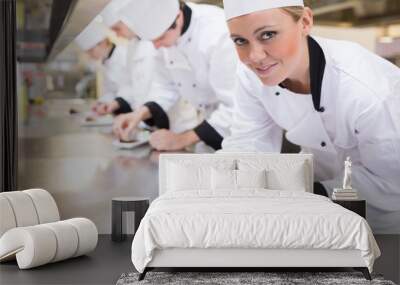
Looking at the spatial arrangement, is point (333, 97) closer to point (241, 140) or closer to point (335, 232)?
point (241, 140)

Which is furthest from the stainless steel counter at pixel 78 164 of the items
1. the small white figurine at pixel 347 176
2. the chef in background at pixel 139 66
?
the small white figurine at pixel 347 176

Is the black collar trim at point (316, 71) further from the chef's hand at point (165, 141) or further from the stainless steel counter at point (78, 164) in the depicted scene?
the stainless steel counter at point (78, 164)

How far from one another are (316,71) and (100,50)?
2142 mm

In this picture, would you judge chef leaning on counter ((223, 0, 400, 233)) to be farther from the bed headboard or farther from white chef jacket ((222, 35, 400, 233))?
the bed headboard

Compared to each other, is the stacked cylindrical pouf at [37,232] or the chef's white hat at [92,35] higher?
the chef's white hat at [92,35]

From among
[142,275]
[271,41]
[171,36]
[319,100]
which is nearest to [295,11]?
[271,41]

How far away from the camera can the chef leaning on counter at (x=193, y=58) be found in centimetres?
699

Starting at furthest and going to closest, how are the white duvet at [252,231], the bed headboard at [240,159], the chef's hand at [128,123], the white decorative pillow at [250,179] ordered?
the chef's hand at [128,123]
the bed headboard at [240,159]
the white decorative pillow at [250,179]
the white duvet at [252,231]

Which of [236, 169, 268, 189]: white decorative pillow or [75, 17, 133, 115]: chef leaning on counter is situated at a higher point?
[75, 17, 133, 115]: chef leaning on counter

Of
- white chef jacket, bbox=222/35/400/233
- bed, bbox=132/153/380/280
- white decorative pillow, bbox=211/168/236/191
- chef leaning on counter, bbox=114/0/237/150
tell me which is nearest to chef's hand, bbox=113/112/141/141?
chef leaning on counter, bbox=114/0/237/150

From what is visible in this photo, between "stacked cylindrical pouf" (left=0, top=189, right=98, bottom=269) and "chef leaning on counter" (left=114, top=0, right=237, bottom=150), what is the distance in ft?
5.53

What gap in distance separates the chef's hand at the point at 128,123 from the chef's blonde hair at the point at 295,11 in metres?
1.68

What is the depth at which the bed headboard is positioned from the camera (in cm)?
664

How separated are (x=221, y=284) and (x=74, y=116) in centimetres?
304
